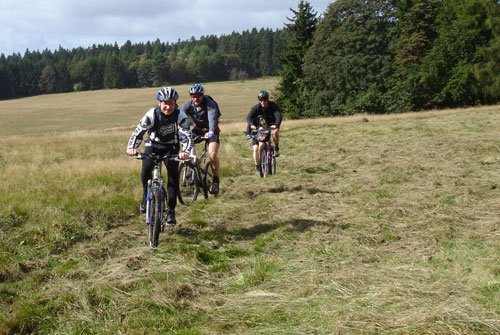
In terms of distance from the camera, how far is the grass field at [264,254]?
12.4 ft

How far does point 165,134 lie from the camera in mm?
6391

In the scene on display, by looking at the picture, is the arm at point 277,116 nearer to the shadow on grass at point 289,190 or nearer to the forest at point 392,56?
the shadow on grass at point 289,190

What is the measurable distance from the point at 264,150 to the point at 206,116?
6.61ft

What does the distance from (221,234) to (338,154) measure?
8.72 m

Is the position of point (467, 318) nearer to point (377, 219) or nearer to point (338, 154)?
point (377, 219)

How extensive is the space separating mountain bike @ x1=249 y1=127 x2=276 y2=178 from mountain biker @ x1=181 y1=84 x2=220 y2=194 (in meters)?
1.62

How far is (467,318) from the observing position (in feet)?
11.2

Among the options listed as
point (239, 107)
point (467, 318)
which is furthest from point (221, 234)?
point (239, 107)

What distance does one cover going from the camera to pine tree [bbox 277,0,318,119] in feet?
157

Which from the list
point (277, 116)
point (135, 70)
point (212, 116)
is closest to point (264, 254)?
point (212, 116)

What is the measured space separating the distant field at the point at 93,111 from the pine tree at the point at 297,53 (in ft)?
23.0

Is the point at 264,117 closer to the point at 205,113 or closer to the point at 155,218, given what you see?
the point at 205,113

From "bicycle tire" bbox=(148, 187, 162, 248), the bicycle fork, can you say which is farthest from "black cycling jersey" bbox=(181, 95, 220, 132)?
"bicycle tire" bbox=(148, 187, 162, 248)

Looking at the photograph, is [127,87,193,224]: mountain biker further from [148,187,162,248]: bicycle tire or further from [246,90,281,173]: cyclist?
[246,90,281,173]: cyclist
